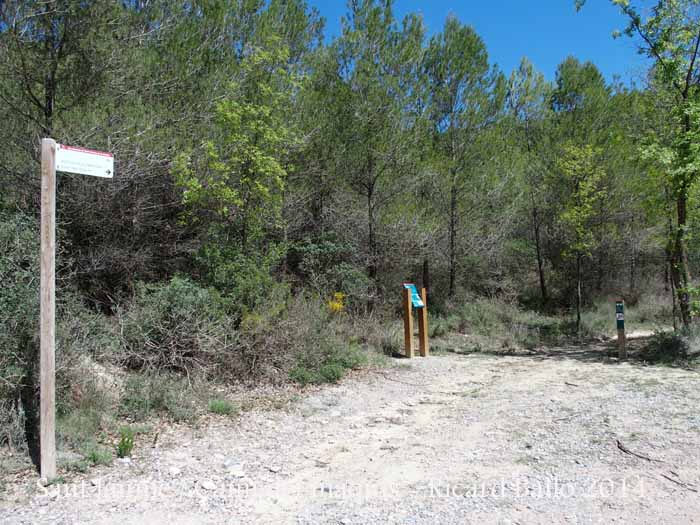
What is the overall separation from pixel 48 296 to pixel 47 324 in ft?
0.74

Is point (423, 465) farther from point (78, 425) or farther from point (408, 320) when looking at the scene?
point (408, 320)

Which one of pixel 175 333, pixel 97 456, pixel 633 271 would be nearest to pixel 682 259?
pixel 175 333

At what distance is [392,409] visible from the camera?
22.1 ft

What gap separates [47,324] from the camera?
4.37m

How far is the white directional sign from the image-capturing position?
178 inches

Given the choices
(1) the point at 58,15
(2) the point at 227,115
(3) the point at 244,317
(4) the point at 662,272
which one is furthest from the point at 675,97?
(4) the point at 662,272

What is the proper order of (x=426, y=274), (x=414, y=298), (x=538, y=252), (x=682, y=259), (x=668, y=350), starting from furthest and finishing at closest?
(x=538, y=252) → (x=426, y=274) → (x=682, y=259) → (x=414, y=298) → (x=668, y=350)

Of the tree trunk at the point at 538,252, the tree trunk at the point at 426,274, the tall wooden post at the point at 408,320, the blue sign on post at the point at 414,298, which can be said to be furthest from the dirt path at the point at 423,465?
the tree trunk at the point at 538,252

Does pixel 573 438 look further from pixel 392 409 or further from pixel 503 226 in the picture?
pixel 503 226

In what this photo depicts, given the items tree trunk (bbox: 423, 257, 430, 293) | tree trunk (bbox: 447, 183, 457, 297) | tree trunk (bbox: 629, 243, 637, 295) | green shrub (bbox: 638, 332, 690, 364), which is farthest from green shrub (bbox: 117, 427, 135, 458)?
tree trunk (bbox: 629, 243, 637, 295)

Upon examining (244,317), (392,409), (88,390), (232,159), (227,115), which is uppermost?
(227,115)

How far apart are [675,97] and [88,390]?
12.2 m

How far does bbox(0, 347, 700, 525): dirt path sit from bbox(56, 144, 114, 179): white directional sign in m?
2.54

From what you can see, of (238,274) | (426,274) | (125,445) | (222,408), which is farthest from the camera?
(426,274)
